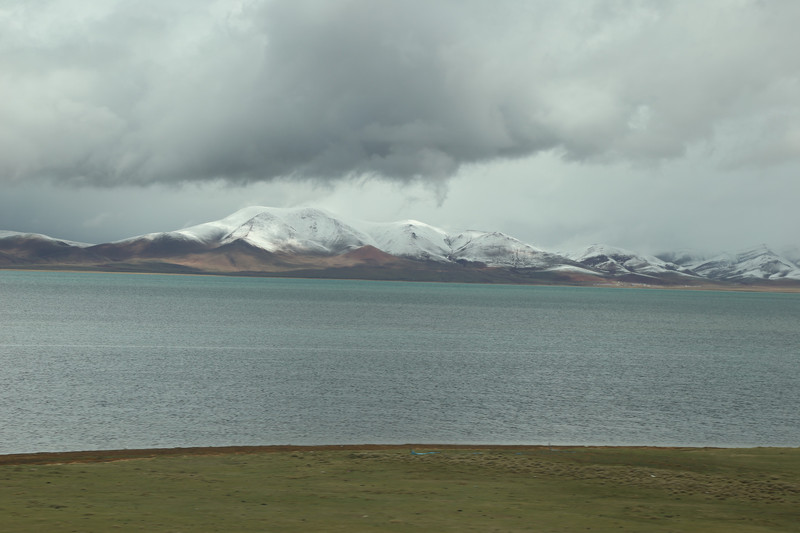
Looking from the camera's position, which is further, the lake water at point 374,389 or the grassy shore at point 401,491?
the lake water at point 374,389

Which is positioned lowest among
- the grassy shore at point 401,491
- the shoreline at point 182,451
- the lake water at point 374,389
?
the lake water at point 374,389

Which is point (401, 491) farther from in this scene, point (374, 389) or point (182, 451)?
point (374, 389)

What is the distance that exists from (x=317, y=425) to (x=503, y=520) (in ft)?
80.6

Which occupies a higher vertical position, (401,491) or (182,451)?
(401,491)

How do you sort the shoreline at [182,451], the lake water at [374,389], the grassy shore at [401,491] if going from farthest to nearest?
the lake water at [374,389] < the shoreline at [182,451] < the grassy shore at [401,491]

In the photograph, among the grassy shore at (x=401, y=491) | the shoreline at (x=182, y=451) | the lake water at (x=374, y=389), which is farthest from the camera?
the lake water at (x=374, y=389)

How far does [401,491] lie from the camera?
71.0ft

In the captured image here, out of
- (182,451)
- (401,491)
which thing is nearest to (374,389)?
(182,451)

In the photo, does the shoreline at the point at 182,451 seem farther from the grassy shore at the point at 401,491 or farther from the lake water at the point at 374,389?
the lake water at the point at 374,389

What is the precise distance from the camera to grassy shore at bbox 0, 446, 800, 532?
17.4m

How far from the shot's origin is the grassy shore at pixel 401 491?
684 inches

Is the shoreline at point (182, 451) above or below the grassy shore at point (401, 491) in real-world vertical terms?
below

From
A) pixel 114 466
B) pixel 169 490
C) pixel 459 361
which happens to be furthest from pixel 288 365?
pixel 169 490

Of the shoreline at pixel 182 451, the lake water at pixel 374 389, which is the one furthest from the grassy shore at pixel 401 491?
the lake water at pixel 374 389
